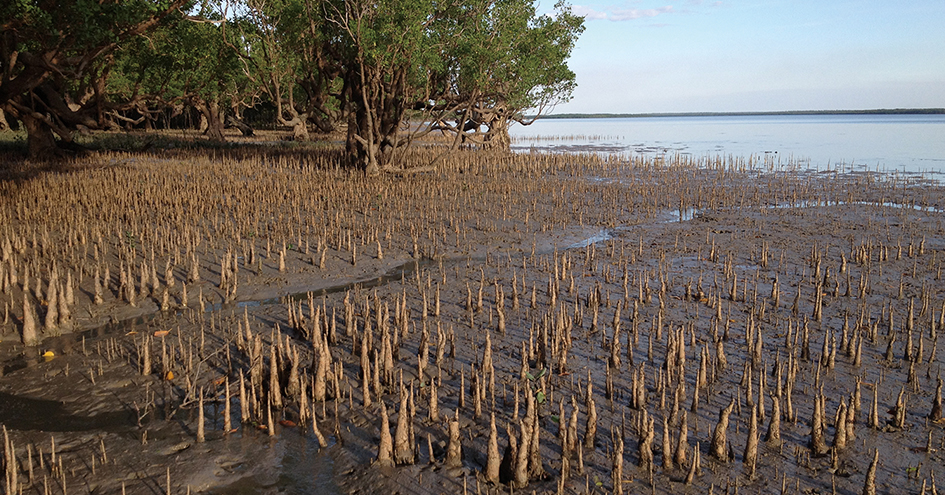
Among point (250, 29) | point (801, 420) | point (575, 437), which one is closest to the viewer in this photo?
point (575, 437)

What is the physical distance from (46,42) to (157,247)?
17.2 feet

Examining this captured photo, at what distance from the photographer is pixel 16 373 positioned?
22.4 ft

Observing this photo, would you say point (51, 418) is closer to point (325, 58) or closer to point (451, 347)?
point (451, 347)

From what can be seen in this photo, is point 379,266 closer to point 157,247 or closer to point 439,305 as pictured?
point 439,305

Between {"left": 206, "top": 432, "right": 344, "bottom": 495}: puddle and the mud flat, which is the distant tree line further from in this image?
{"left": 206, "top": 432, "right": 344, "bottom": 495}: puddle

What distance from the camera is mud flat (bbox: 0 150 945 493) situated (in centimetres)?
508

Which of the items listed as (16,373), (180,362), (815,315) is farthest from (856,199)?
(16,373)

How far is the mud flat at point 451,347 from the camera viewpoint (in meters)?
5.08

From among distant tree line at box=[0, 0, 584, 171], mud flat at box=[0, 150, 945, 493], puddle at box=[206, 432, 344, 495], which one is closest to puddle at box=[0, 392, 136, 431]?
mud flat at box=[0, 150, 945, 493]

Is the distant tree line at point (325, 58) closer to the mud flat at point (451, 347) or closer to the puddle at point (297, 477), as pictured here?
the mud flat at point (451, 347)

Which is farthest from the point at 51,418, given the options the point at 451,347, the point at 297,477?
the point at 451,347

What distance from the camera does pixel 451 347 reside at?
7.30m

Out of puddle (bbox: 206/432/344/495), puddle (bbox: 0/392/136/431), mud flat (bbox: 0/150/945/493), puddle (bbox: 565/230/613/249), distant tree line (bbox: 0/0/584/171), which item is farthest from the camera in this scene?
distant tree line (bbox: 0/0/584/171)

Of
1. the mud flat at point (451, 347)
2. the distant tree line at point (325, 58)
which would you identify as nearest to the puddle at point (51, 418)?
the mud flat at point (451, 347)
